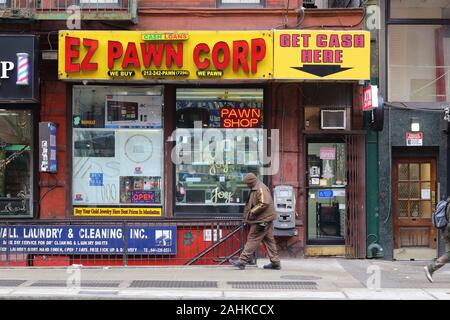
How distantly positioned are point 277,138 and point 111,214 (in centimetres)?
377

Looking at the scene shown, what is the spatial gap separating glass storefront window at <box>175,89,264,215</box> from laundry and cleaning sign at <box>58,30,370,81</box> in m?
1.00

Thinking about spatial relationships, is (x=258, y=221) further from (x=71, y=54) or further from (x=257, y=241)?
(x=71, y=54)

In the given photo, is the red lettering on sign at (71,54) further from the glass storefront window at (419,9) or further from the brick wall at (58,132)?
the glass storefront window at (419,9)

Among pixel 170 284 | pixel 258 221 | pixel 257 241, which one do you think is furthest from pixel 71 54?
pixel 257 241

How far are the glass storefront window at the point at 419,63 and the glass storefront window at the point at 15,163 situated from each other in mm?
7765

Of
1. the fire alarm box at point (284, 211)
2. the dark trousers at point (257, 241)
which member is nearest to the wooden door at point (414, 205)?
the fire alarm box at point (284, 211)

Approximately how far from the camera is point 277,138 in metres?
13.2

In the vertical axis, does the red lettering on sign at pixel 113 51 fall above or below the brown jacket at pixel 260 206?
above

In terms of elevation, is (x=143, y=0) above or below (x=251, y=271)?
above

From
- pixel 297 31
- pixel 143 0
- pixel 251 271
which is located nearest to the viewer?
pixel 251 271

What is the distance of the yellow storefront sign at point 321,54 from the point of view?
12250 mm

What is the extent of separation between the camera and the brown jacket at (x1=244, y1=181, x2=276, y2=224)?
11391mm

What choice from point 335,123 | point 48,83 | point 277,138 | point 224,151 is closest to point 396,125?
point 335,123

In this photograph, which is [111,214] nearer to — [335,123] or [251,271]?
[251,271]
